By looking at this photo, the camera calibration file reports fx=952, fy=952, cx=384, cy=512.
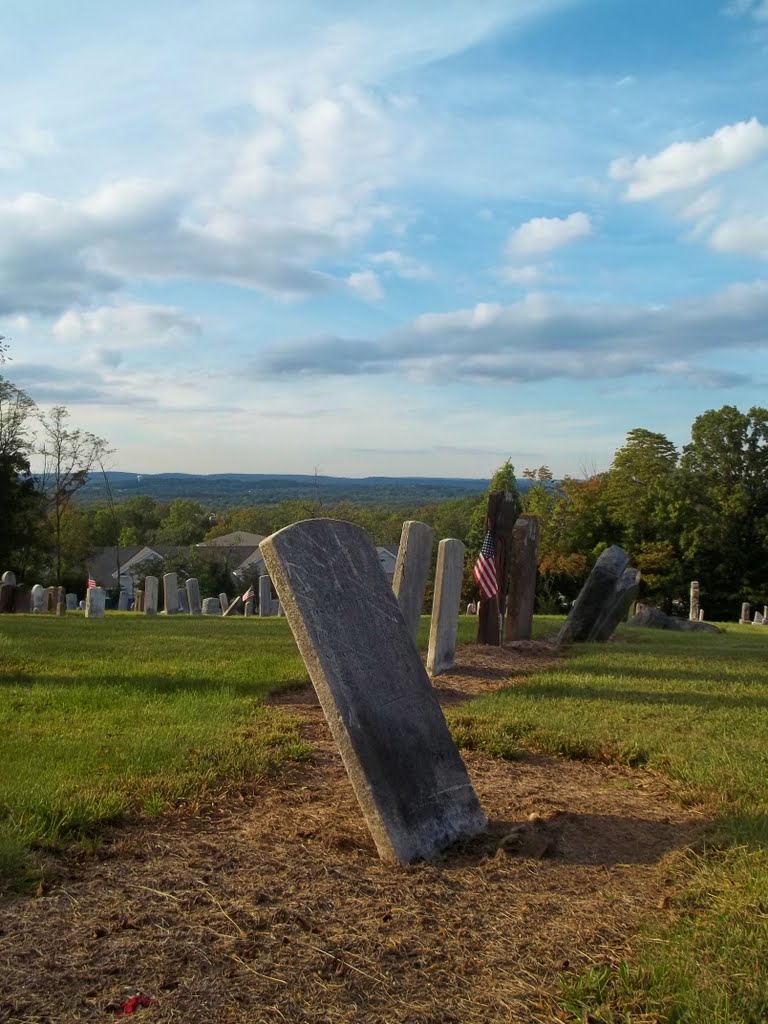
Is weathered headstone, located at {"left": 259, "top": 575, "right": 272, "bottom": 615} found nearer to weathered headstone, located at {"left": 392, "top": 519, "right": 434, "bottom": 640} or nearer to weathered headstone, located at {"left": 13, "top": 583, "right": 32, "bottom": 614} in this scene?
weathered headstone, located at {"left": 13, "top": 583, "right": 32, "bottom": 614}

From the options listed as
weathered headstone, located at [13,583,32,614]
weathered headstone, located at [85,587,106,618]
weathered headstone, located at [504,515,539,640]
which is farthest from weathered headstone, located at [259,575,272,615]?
weathered headstone, located at [504,515,539,640]

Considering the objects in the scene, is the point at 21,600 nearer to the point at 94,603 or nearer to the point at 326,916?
the point at 94,603

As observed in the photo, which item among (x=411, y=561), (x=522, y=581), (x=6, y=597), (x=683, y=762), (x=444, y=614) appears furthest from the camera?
(x=6, y=597)

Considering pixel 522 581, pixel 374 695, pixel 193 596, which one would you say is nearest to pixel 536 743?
pixel 374 695

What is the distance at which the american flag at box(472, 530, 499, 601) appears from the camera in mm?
12141

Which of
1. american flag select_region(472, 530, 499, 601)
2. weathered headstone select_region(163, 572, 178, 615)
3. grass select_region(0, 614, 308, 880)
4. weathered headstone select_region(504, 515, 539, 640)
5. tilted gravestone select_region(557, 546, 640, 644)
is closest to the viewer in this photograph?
grass select_region(0, 614, 308, 880)

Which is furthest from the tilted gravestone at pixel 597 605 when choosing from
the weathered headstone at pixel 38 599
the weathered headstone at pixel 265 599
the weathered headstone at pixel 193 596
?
the weathered headstone at pixel 38 599

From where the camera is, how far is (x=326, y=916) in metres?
3.50

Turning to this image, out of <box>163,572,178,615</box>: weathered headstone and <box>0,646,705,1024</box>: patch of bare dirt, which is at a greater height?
<box>0,646,705,1024</box>: patch of bare dirt

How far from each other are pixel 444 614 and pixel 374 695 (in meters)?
5.60

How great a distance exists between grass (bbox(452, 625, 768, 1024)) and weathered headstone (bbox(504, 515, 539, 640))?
3.46ft

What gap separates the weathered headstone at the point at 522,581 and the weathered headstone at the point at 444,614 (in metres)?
2.88

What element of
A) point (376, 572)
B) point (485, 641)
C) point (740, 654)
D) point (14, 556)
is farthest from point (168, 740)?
point (14, 556)

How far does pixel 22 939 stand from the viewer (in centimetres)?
323
